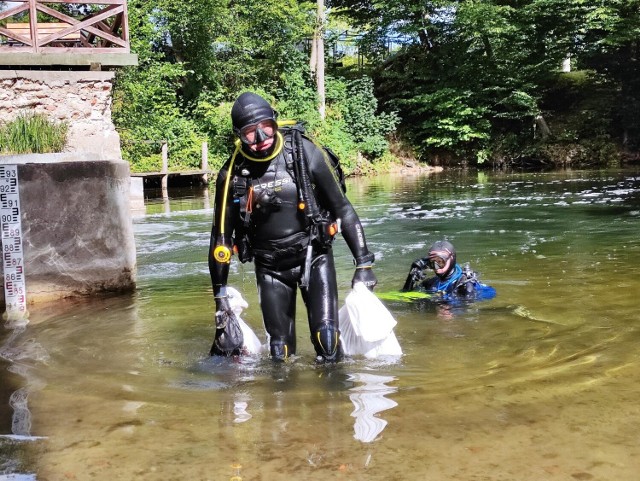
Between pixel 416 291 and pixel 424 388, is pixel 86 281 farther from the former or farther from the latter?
pixel 424 388

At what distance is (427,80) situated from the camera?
35500 mm

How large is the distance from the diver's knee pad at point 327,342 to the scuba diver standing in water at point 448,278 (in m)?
2.82

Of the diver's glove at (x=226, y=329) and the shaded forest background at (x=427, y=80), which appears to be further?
the shaded forest background at (x=427, y=80)

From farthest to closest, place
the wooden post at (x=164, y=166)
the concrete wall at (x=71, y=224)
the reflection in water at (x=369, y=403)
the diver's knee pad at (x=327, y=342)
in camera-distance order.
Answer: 1. the wooden post at (x=164, y=166)
2. the concrete wall at (x=71, y=224)
3. the diver's knee pad at (x=327, y=342)
4. the reflection in water at (x=369, y=403)

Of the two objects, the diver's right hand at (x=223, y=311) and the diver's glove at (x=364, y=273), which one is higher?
the diver's glove at (x=364, y=273)

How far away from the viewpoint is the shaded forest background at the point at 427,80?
1166 inches

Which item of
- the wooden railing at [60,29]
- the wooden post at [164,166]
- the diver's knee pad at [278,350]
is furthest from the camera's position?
the wooden post at [164,166]

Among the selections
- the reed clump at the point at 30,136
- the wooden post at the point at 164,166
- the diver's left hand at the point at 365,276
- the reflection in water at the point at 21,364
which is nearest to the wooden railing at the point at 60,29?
the reed clump at the point at 30,136

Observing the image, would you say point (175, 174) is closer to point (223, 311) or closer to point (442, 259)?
point (442, 259)

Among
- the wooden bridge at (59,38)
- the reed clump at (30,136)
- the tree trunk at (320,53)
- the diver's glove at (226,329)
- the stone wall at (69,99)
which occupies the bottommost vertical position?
the diver's glove at (226,329)

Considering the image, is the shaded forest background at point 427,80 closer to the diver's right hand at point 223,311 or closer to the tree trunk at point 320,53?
the tree trunk at point 320,53

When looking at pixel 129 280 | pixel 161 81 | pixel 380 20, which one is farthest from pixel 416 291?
pixel 380 20

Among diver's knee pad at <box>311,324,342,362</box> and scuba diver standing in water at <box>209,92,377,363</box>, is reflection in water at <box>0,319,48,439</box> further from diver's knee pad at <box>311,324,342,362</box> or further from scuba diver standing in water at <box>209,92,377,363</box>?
diver's knee pad at <box>311,324,342,362</box>

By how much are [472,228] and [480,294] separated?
237 inches
